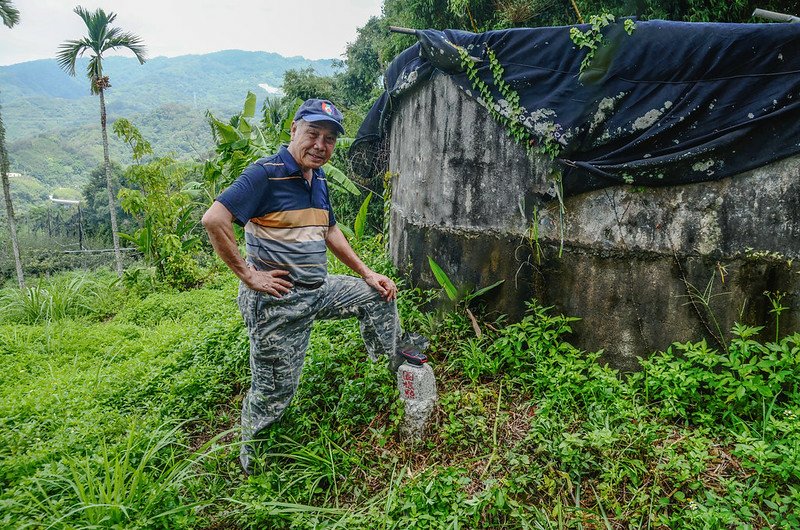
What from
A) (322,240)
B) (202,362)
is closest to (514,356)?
(322,240)

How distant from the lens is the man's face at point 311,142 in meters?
2.62

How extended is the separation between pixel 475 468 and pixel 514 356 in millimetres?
937

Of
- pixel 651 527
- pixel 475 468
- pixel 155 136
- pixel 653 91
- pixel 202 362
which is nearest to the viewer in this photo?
pixel 651 527

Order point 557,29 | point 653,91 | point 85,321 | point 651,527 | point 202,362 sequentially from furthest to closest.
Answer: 1. point 85,321
2. point 202,362
3. point 557,29
4. point 653,91
5. point 651,527

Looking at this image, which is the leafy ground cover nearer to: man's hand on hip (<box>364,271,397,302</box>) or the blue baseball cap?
man's hand on hip (<box>364,271,397,302</box>)

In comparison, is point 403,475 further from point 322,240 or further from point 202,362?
point 202,362

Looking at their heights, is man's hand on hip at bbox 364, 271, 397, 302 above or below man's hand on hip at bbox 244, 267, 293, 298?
below

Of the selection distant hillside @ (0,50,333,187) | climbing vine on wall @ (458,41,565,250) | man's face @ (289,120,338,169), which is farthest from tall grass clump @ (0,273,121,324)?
distant hillside @ (0,50,333,187)

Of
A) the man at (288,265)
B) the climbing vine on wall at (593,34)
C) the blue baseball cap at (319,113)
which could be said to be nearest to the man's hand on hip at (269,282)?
the man at (288,265)

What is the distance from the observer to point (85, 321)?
6.82 metres

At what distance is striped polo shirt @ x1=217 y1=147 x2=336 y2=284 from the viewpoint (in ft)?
8.23

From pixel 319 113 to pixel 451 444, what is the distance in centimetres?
213

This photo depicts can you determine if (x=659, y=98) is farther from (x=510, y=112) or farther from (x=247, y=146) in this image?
(x=247, y=146)

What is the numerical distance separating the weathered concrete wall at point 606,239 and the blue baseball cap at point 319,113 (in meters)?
1.40
